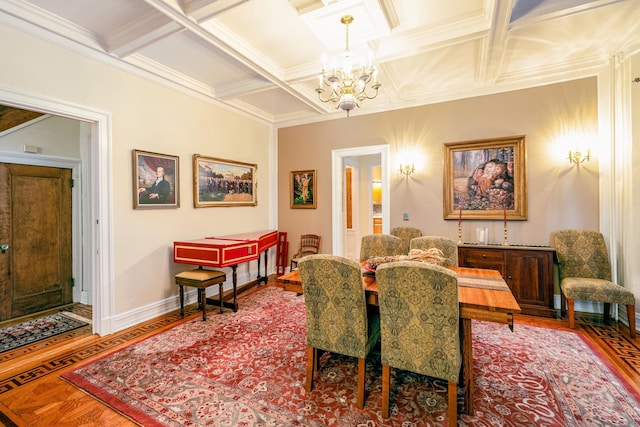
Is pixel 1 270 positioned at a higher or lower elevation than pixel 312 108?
lower

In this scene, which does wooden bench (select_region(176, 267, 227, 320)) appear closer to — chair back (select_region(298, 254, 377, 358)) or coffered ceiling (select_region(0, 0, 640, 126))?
chair back (select_region(298, 254, 377, 358))

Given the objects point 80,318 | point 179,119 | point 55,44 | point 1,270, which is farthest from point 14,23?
point 80,318

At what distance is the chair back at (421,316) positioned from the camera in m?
1.68

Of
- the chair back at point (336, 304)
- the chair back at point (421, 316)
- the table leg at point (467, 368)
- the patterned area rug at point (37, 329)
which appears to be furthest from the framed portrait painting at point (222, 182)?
the table leg at point (467, 368)

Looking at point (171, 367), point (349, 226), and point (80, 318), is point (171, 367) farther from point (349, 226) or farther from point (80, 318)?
point (349, 226)

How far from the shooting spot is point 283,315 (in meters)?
3.76

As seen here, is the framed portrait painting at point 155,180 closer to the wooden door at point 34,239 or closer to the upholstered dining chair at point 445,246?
the wooden door at point 34,239

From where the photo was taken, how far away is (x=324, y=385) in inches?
90.6

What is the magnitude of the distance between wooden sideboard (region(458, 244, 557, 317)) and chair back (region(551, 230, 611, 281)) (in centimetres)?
16

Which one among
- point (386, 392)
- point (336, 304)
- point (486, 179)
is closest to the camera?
point (386, 392)

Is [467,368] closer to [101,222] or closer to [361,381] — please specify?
[361,381]

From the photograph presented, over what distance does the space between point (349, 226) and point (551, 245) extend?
A: 4.01 m

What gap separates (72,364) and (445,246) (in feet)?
12.2

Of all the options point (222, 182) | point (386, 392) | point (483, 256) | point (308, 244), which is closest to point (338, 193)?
point (308, 244)
